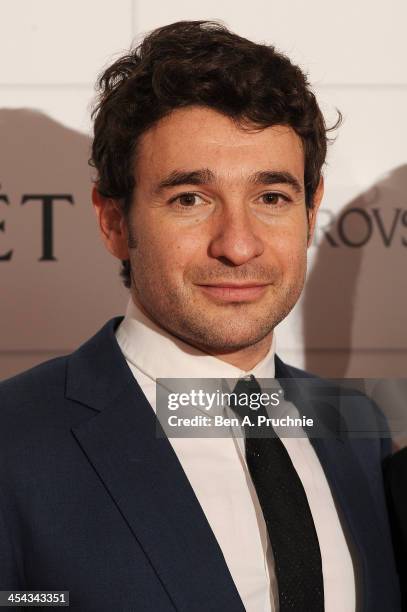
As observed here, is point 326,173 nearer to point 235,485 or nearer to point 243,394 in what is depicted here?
point 243,394

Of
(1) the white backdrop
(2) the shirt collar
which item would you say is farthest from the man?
(1) the white backdrop

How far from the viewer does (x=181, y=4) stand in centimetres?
204

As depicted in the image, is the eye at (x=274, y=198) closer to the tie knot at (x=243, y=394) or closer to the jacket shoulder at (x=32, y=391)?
the tie knot at (x=243, y=394)

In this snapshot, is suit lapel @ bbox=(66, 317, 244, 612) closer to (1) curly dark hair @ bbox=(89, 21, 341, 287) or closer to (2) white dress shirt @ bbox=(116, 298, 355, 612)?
(2) white dress shirt @ bbox=(116, 298, 355, 612)

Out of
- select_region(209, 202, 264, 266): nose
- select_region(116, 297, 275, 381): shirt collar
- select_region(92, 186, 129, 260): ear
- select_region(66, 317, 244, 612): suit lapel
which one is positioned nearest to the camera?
select_region(66, 317, 244, 612): suit lapel

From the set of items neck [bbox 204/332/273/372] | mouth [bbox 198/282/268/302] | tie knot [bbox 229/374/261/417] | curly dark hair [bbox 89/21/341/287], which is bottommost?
tie knot [bbox 229/374/261/417]

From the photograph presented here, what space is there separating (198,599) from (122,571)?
12cm

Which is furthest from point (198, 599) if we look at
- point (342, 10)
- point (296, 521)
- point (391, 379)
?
point (342, 10)

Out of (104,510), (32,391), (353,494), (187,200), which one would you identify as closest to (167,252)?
(187,200)

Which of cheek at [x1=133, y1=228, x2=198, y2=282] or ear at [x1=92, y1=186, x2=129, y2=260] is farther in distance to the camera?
ear at [x1=92, y1=186, x2=129, y2=260]

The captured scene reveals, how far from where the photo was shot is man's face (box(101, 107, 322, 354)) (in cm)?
143

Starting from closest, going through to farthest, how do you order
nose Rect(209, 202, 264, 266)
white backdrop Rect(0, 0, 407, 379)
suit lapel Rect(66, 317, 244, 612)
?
suit lapel Rect(66, 317, 244, 612) → nose Rect(209, 202, 264, 266) → white backdrop Rect(0, 0, 407, 379)

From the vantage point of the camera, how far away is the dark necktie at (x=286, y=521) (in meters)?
1.33

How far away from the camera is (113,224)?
1.65 meters
